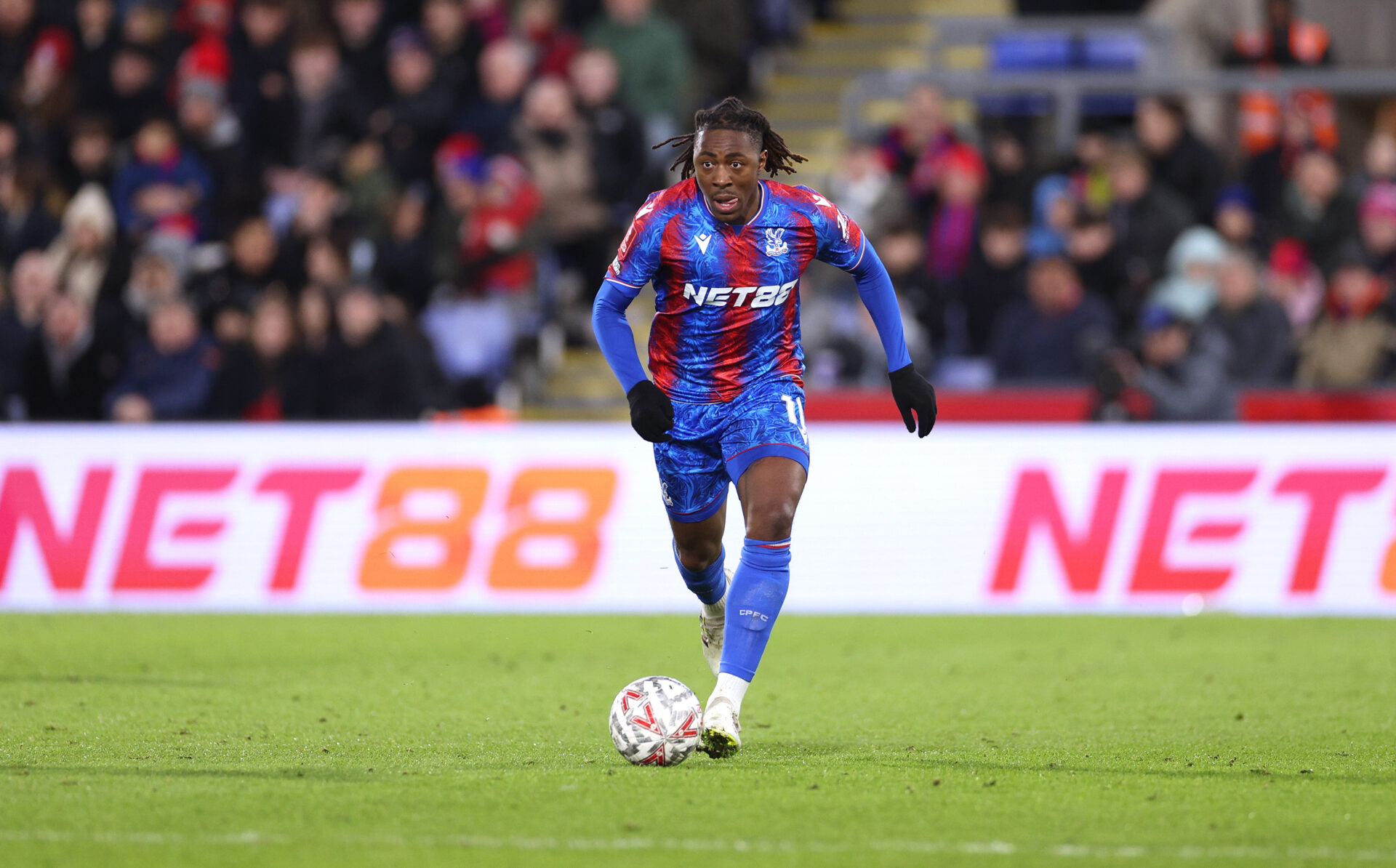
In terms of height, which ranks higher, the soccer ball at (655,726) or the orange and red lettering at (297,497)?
the soccer ball at (655,726)

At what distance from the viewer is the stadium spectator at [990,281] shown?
14.6 metres

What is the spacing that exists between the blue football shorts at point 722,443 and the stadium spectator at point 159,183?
31.3ft

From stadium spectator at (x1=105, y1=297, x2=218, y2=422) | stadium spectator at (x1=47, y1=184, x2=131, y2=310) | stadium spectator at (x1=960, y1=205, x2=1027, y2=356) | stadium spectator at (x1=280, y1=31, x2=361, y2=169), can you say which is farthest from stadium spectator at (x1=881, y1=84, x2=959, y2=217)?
stadium spectator at (x1=47, y1=184, x2=131, y2=310)

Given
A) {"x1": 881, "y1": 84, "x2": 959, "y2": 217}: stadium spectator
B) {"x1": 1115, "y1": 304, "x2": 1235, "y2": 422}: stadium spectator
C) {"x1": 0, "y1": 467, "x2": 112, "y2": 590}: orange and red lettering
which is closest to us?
{"x1": 0, "y1": 467, "x2": 112, "y2": 590}: orange and red lettering

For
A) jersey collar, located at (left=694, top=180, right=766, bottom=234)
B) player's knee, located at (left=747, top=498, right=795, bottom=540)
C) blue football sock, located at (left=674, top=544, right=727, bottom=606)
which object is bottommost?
blue football sock, located at (left=674, top=544, right=727, bottom=606)

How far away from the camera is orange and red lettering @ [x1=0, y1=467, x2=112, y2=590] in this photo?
41.0 ft

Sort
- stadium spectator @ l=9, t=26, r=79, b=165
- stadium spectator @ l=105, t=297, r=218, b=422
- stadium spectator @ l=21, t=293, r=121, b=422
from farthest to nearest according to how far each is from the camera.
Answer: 1. stadium spectator @ l=9, t=26, r=79, b=165
2. stadium spectator @ l=21, t=293, r=121, b=422
3. stadium spectator @ l=105, t=297, r=218, b=422

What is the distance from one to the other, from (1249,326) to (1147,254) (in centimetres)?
119

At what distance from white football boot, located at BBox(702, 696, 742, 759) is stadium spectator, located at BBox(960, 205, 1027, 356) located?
26.8ft

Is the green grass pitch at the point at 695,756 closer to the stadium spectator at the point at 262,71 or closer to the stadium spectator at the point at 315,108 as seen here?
the stadium spectator at the point at 315,108

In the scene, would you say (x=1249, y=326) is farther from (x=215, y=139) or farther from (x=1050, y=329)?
(x=215, y=139)

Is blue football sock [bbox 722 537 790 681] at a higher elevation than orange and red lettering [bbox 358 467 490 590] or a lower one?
higher

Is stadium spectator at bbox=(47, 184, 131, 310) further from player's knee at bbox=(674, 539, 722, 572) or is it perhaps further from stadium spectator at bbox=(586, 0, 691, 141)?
player's knee at bbox=(674, 539, 722, 572)

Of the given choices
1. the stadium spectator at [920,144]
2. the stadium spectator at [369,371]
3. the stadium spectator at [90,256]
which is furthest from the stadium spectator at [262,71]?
the stadium spectator at [920,144]
